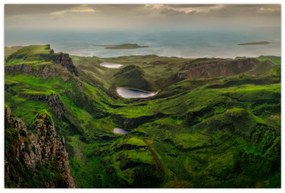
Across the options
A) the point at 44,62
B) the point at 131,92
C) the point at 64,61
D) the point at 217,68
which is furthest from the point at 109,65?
the point at 217,68

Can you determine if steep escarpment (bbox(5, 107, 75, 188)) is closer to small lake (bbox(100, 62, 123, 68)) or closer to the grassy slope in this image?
the grassy slope

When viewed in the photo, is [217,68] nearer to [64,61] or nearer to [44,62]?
[64,61]

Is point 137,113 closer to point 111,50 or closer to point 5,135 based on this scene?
point 111,50

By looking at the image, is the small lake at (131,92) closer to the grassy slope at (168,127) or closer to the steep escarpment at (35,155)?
the grassy slope at (168,127)

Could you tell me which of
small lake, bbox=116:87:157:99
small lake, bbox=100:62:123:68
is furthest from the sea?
small lake, bbox=116:87:157:99

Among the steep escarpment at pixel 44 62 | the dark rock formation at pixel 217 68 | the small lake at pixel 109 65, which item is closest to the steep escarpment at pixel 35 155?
the steep escarpment at pixel 44 62

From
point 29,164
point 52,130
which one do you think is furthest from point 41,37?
point 29,164
